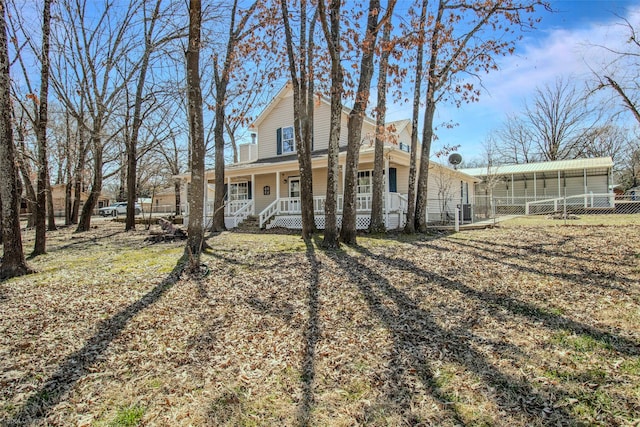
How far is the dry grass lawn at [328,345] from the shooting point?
271 cm

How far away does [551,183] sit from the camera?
87.4 feet

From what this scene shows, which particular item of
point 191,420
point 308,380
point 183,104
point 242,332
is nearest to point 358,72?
point 242,332

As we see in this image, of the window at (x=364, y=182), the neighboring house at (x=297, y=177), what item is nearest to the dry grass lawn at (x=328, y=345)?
the neighboring house at (x=297, y=177)

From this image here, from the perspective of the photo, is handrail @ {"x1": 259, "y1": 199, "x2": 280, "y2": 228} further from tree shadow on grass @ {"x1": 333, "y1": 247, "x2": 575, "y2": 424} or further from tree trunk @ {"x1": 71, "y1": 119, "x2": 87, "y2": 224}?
tree shadow on grass @ {"x1": 333, "y1": 247, "x2": 575, "y2": 424}

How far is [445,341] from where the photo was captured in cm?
379

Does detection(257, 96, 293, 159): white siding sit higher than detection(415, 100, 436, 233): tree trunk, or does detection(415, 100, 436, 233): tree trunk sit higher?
detection(257, 96, 293, 159): white siding

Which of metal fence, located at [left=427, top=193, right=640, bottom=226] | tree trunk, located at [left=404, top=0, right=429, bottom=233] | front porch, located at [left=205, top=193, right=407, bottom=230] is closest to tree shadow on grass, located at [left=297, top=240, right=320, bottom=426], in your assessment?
tree trunk, located at [left=404, top=0, right=429, bottom=233]

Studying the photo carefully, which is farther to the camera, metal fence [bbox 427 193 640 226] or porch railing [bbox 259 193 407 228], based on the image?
metal fence [bbox 427 193 640 226]

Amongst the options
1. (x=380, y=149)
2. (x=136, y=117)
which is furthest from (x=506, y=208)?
(x=136, y=117)

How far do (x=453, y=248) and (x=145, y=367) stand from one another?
7.37 meters

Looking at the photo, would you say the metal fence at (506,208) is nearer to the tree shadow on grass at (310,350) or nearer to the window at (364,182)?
the window at (364,182)

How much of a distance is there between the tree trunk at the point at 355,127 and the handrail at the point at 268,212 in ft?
20.1

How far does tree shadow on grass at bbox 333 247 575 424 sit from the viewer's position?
105 inches

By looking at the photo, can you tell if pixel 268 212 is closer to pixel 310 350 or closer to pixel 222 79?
pixel 222 79
